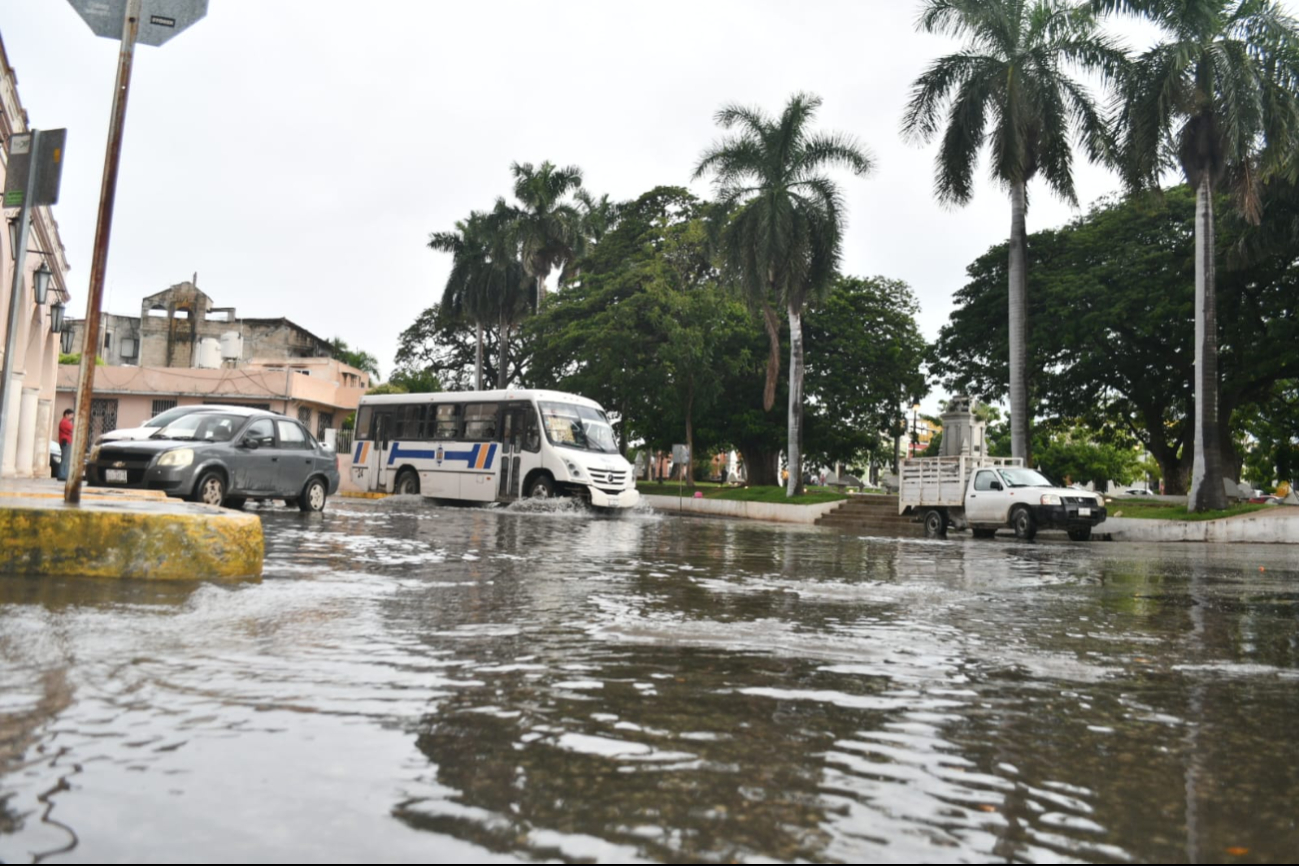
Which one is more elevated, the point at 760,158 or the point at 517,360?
the point at 760,158

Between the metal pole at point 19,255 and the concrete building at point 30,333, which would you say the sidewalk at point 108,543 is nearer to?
the metal pole at point 19,255

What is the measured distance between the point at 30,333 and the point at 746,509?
21919mm

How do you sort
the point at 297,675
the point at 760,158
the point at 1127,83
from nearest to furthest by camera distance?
the point at 297,675, the point at 1127,83, the point at 760,158

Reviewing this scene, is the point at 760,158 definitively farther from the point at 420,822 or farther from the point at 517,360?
the point at 420,822

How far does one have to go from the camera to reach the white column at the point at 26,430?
2720 centimetres

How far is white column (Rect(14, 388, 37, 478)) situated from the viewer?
27.2m

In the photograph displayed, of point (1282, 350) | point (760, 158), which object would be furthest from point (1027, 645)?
point (760, 158)

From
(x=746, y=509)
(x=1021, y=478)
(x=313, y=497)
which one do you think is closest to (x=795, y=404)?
(x=746, y=509)

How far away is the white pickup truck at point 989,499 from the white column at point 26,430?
21421 mm

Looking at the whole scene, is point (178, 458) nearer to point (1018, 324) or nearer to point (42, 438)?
point (42, 438)

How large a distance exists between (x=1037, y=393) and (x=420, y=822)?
38273mm

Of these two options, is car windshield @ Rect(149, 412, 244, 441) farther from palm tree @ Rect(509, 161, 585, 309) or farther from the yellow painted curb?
palm tree @ Rect(509, 161, 585, 309)

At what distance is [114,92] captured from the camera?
27.3 ft

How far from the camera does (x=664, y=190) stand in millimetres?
51656
